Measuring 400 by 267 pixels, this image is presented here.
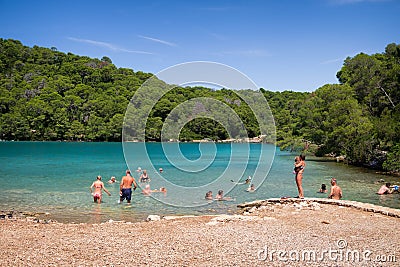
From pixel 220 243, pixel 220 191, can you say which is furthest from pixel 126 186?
pixel 220 243

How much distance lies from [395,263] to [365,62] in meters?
61.8

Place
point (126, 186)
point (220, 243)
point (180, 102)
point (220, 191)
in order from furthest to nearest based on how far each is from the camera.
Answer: point (180, 102), point (220, 191), point (126, 186), point (220, 243)

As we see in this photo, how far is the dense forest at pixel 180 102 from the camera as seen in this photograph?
38188 mm

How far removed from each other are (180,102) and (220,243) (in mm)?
23745

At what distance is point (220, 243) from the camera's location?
8625 millimetres

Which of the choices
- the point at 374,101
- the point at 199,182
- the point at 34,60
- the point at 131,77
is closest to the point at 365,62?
the point at 374,101

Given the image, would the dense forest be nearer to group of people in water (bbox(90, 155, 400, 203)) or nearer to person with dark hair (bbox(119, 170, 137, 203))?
group of people in water (bbox(90, 155, 400, 203))

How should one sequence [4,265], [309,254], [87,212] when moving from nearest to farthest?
[4,265] → [309,254] → [87,212]

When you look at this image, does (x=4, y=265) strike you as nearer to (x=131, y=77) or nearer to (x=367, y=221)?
(x=367, y=221)

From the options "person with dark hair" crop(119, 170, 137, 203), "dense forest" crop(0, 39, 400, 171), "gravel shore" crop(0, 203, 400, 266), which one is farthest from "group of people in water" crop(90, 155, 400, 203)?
"dense forest" crop(0, 39, 400, 171)

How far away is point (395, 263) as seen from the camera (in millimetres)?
7168

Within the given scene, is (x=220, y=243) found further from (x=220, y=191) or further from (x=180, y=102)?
(x=180, y=102)

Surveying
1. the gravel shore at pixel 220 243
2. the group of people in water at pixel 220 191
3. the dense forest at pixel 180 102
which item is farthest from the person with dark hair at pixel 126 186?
the gravel shore at pixel 220 243

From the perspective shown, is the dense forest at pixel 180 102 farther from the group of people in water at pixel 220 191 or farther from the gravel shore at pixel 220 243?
the gravel shore at pixel 220 243
